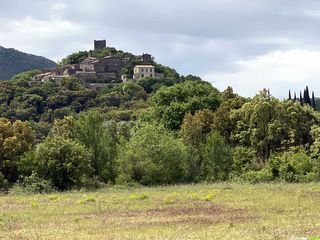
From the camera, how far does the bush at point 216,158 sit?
198 feet

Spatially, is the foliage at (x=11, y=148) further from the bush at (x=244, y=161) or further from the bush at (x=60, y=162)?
the bush at (x=244, y=161)

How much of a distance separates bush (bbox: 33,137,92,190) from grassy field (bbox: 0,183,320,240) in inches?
454

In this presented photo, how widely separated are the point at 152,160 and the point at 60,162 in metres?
10.2

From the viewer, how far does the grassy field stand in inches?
843

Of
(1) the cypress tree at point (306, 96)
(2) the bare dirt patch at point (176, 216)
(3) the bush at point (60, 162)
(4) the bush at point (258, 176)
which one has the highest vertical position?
(1) the cypress tree at point (306, 96)

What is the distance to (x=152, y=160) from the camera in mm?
58594

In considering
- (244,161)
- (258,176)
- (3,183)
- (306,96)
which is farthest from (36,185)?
(306,96)

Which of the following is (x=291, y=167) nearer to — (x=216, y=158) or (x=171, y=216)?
(x=216, y=158)

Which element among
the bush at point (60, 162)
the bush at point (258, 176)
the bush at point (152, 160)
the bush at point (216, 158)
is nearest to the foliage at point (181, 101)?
the bush at point (216, 158)

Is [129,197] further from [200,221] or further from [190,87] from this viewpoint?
[190,87]

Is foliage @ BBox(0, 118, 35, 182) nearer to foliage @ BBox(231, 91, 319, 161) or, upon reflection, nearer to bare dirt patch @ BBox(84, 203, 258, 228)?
foliage @ BBox(231, 91, 319, 161)

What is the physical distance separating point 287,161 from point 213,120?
48.8ft

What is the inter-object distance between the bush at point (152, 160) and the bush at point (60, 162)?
18.5 ft

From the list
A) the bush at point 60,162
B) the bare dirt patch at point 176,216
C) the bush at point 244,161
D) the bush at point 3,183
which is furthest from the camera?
the bush at point 244,161
